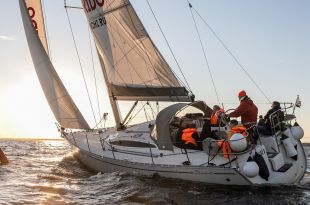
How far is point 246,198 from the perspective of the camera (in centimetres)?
878

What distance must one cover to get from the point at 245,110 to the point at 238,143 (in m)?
2.17

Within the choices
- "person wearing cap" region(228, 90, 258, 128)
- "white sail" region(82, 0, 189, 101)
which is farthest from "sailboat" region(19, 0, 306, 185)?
"person wearing cap" region(228, 90, 258, 128)

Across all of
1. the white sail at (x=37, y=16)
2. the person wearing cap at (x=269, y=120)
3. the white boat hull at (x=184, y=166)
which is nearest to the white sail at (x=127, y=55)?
the white boat hull at (x=184, y=166)

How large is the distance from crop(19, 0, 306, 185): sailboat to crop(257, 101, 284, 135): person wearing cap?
0.15 m

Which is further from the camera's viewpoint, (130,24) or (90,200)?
(130,24)

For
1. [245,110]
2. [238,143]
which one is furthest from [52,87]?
[238,143]

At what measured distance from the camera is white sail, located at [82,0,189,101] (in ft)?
43.3

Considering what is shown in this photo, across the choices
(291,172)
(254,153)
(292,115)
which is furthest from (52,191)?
(292,115)

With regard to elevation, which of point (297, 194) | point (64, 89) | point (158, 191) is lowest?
Answer: point (297, 194)

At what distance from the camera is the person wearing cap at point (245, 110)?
428 inches

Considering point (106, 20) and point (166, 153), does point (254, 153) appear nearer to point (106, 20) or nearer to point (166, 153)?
point (166, 153)

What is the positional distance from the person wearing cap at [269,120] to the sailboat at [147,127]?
0.49ft

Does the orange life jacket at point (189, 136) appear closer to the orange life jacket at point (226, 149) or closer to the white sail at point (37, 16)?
the orange life jacket at point (226, 149)

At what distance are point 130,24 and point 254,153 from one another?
22.9 feet
